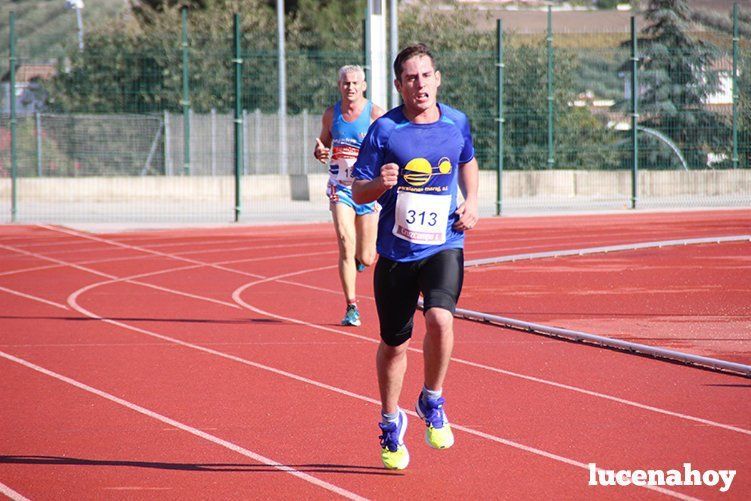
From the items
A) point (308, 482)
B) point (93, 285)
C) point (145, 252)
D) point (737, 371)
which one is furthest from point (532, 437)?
point (145, 252)

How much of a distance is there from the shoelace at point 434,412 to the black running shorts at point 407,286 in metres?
0.32

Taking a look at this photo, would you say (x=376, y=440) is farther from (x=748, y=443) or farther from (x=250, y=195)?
(x=250, y=195)

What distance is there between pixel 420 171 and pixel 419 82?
1.33 ft

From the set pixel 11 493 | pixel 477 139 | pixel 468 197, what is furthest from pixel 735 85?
pixel 11 493

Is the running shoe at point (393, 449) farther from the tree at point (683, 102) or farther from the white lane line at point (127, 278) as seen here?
the tree at point (683, 102)

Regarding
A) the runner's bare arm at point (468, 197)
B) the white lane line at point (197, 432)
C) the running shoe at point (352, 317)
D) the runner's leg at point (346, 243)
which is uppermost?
the runner's bare arm at point (468, 197)

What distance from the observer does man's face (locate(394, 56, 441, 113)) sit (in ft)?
19.5

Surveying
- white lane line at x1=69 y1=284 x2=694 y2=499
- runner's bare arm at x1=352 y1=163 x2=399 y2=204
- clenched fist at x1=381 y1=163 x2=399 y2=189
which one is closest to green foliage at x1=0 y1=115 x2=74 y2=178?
white lane line at x1=69 y1=284 x2=694 y2=499

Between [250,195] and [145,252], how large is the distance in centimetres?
853

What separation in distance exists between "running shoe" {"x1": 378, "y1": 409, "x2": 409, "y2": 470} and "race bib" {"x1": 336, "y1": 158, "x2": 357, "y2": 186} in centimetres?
468

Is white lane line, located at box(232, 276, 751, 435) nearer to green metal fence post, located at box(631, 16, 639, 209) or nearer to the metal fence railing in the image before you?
the metal fence railing

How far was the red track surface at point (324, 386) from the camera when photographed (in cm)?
591

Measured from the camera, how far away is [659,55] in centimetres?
2469

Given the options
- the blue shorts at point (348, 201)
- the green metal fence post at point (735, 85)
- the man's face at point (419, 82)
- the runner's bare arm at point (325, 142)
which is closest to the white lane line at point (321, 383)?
the blue shorts at point (348, 201)
